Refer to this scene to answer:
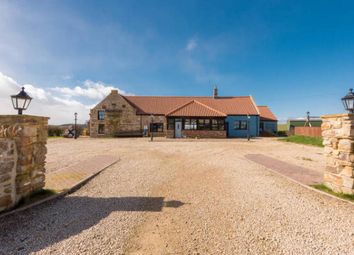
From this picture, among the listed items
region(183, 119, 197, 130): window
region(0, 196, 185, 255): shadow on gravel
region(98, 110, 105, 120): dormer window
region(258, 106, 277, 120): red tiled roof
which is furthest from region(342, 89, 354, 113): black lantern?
region(98, 110, 105, 120): dormer window

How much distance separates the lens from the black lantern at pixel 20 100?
15.3ft

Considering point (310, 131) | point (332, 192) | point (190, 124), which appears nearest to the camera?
point (332, 192)

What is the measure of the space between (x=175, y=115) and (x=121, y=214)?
22.0 meters

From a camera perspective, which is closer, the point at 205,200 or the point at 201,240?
the point at 201,240

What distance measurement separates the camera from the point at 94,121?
2881 cm

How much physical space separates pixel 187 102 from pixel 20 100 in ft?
93.8

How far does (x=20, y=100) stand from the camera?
4.72 m

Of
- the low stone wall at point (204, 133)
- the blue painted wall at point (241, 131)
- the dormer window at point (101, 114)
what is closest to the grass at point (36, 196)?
the low stone wall at point (204, 133)

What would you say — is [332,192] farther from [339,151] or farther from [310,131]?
[310,131]

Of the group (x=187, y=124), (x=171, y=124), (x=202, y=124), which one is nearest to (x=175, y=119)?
(x=171, y=124)

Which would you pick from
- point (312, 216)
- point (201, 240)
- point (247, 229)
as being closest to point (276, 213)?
point (312, 216)

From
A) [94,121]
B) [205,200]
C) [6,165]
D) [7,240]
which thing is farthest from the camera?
[94,121]

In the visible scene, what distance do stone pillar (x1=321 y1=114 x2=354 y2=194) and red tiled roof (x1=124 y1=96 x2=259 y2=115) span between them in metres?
23.9

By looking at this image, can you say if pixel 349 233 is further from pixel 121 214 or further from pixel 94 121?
pixel 94 121
